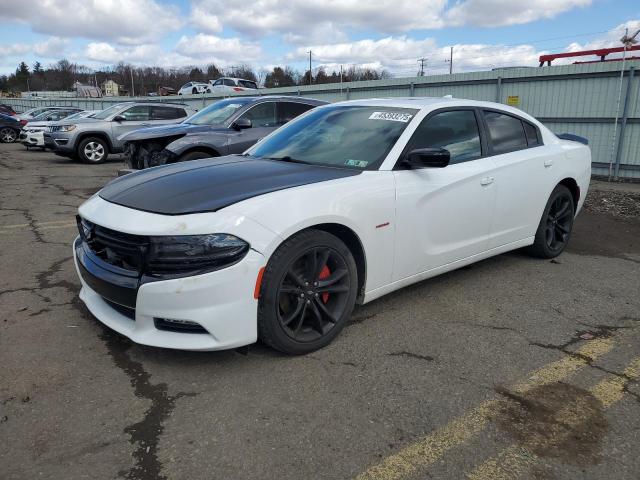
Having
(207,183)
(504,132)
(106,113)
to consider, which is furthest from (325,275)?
(106,113)

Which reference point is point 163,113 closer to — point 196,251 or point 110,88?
point 196,251

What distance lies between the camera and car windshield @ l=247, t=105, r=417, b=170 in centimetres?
372

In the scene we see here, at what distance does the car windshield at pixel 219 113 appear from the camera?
28.5ft

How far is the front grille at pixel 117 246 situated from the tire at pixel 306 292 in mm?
685

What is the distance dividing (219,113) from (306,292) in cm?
653

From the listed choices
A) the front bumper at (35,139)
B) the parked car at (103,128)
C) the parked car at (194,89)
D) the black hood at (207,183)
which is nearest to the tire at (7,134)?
the front bumper at (35,139)

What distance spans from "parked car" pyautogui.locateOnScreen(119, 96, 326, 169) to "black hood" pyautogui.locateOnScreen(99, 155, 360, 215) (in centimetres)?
423

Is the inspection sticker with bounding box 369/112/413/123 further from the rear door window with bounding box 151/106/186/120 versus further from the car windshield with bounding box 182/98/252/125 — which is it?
the rear door window with bounding box 151/106/186/120

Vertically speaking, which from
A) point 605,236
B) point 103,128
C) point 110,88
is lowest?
point 605,236

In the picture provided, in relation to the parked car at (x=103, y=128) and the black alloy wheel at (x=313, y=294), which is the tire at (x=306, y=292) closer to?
the black alloy wheel at (x=313, y=294)

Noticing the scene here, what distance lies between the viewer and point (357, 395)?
2736 millimetres

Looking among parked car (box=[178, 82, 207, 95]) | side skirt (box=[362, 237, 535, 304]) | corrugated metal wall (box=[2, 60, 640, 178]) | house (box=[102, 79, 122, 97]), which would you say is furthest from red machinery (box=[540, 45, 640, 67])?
house (box=[102, 79, 122, 97])

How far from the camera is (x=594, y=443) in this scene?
2.38m

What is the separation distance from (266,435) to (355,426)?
425 mm
